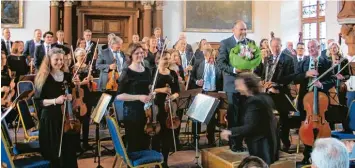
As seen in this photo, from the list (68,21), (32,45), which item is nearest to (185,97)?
(32,45)

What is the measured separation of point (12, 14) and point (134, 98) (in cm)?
748

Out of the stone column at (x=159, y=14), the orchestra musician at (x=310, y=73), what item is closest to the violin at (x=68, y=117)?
the orchestra musician at (x=310, y=73)

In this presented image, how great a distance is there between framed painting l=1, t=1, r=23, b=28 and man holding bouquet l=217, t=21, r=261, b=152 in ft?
23.7

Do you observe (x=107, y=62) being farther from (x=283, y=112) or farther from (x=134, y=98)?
(x=283, y=112)

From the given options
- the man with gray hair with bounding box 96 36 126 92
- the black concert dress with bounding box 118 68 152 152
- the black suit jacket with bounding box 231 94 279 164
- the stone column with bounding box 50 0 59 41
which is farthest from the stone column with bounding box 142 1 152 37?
the black suit jacket with bounding box 231 94 279 164

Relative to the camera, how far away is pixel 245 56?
14.7 feet

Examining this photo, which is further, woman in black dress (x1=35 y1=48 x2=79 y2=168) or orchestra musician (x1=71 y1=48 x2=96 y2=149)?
orchestra musician (x1=71 y1=48 x2=96 y2=149)

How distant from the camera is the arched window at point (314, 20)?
12.3 m

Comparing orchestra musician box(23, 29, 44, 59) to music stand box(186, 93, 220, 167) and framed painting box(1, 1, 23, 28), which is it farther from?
→ music stand box(186, 93, 220, 167)

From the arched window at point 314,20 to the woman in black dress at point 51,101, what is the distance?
9645 mm

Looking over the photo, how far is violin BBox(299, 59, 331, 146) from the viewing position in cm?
483

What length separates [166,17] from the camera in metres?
12.0

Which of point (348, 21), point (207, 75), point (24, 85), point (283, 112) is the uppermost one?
point (348, 21)

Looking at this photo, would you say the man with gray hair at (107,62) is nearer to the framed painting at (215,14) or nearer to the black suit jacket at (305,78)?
the black suit jacket at (305,78)
